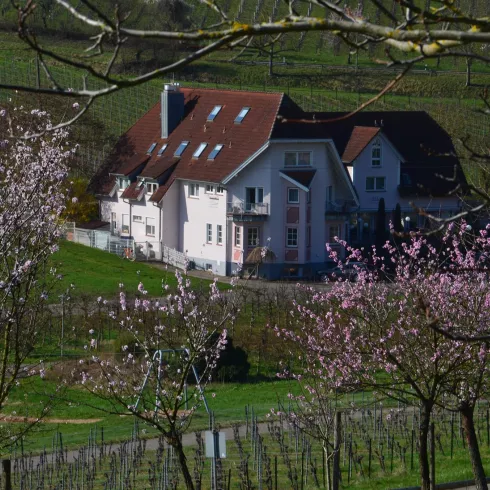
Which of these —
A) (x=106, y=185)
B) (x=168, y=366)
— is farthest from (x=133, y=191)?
(x=168, y=366)

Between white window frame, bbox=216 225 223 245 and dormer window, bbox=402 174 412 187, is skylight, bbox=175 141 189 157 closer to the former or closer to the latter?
white window frame, bbox=216 225 223 245

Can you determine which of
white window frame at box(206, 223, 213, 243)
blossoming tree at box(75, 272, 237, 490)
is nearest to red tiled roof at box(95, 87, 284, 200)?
white window frame at box(206, 223, 213, 243)

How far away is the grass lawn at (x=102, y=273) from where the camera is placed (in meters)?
38.9

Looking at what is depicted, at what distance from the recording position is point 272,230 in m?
46.4

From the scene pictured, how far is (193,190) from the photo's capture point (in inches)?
1902

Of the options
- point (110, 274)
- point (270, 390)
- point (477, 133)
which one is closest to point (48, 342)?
point (270, 390)

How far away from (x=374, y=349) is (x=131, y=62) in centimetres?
5482

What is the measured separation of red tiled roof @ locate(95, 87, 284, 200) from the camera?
47.1 m

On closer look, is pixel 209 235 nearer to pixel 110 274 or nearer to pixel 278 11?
pixel 110 274

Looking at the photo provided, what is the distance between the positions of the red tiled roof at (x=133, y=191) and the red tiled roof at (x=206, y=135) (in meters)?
0.67

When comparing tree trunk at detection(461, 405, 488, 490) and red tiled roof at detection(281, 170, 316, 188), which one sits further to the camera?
red tiled roof at detection(281, 170, 316, 188)

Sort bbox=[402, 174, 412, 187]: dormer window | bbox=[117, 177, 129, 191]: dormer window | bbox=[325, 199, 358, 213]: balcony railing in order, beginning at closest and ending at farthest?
bbox=[325, 199, 358, 213]: balcony railing → bbox=[402, 174, 412, 187]: dormer window → bbox=[117, 177, 129, 191]: dormer window

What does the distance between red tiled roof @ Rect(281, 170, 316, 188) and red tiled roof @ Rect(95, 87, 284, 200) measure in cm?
179

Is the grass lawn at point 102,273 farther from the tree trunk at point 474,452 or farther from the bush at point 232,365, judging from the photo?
the tree trunk at point 474,452
